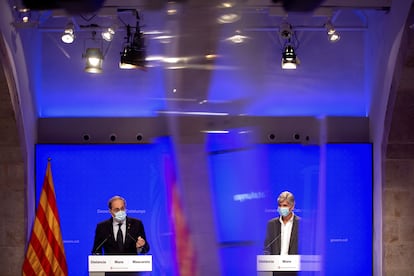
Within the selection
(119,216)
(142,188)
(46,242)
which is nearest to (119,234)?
(119,216)

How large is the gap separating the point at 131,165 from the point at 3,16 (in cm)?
288

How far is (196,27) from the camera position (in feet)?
4.50

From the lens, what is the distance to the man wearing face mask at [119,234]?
7.79m

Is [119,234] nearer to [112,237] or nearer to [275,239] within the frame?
[112,237]

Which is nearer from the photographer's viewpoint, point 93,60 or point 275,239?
point 275,239

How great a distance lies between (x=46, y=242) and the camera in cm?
792

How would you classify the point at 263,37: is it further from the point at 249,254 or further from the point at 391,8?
the point at 391,8

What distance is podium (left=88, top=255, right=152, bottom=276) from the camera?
7.33 metres

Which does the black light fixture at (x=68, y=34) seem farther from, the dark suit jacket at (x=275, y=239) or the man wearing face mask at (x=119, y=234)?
the dark suit jacket at (x=275, y=239)

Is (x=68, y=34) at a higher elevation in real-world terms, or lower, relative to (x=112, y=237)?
higher

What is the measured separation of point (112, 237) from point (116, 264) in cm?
56

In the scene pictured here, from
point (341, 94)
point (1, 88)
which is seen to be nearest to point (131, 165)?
point (1, 88)

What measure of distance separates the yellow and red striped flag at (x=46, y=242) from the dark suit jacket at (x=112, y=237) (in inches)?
18.3

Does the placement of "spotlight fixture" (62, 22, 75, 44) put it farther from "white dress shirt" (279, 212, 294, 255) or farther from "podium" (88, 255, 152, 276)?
"white dress shirt" (279, 212, 294, 255)
